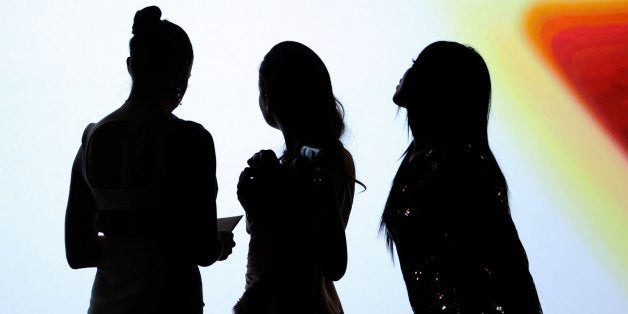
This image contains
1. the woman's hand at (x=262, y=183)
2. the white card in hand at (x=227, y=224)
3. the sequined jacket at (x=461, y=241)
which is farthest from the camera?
the white card in hand at (x=227, y=224)

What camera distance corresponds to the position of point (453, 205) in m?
0.94

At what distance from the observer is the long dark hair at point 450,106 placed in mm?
978

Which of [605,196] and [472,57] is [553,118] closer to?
[605,196]

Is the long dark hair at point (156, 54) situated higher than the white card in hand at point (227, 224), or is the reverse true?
the long dark hair at point (156, 54)

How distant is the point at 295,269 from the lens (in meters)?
1.12

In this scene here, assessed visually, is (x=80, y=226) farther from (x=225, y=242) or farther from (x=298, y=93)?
(x=298, y=93)

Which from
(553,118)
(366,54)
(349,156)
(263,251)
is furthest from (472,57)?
(553,118)

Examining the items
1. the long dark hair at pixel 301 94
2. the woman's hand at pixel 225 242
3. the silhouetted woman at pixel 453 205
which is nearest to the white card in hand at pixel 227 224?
the woman's hand at pixel 225 242

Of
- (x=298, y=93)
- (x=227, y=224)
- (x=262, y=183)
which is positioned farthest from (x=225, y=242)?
(x=298, y=93)

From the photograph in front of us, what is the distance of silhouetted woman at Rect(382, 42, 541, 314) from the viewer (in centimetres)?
93

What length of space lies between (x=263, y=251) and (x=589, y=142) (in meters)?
1.71

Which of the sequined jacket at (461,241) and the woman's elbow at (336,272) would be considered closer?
the sequined jacket at (461,241)

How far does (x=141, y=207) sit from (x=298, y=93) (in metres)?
0.33

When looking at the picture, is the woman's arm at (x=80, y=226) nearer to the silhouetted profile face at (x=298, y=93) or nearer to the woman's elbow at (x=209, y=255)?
the woman's elbow at (x=209, y=255)
